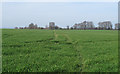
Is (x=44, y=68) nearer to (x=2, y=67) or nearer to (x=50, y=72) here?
(x=50, y=72)

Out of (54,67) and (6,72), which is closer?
(6,72)

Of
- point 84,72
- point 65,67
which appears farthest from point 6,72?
point 84,72

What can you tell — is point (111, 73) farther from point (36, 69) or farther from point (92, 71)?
point (36, 69)

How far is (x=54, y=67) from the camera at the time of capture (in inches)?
392

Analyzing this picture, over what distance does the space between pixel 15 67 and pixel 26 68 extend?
104 cm

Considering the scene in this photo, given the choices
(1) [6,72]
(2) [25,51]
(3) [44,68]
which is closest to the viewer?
(1) [6,72]

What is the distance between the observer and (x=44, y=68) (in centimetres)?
980

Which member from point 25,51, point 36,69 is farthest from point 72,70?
point 25,51

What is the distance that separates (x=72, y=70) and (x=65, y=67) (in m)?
0.82

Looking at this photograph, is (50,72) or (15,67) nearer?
(50,72)

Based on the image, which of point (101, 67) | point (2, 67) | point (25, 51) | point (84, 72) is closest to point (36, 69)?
point (2, 67)

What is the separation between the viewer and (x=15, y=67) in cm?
1002

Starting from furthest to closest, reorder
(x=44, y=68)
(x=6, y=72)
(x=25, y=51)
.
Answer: (x=25, y=51) < (x=44, y=68) < (x=6, y=72)

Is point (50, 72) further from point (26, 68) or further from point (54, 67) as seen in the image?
point (26, 68)
